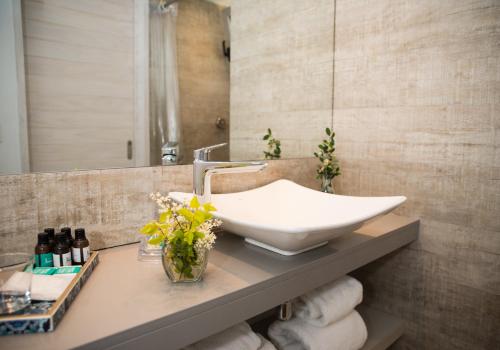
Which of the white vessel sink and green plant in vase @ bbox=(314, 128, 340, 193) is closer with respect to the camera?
the white vessel sink

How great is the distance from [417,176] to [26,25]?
149cm

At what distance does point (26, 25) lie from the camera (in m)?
0.98

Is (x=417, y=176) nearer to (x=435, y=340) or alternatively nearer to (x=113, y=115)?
(x=435, y=340)

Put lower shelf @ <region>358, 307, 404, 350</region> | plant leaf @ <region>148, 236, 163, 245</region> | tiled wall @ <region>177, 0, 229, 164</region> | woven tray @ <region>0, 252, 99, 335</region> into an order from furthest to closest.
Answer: lower shelf @ <region>358, 307, 404, 350</region>, tiled wall @ <region>177, 0, 229, 164</region>, plant leaf @ <region>148, 236, 163, 245</region>, woven tray @ <region>0, 252, 99, 335</region>

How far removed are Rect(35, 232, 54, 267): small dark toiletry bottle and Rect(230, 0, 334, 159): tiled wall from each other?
2.66 ft

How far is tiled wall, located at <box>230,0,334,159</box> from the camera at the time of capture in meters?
1.60

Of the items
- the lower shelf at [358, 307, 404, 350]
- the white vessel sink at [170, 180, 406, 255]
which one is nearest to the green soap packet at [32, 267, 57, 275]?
the white vessel sink at [170, 180, 406, 255]

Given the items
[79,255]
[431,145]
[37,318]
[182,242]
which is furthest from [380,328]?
[37,318]

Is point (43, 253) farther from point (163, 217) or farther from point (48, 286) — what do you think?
point (163, 217)

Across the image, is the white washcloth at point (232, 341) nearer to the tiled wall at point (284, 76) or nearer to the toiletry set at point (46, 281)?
the toiletry set at point (46, 281)

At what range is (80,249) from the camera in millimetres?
944

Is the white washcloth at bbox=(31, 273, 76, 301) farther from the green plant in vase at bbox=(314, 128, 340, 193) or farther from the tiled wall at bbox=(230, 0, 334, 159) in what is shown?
the green plant in vase at bbox=(314, 128, 340, 193)

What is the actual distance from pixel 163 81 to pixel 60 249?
63cm

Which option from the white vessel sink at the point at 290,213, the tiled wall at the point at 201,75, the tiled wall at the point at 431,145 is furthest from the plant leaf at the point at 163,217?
the tiled wall at the point at 431,145
